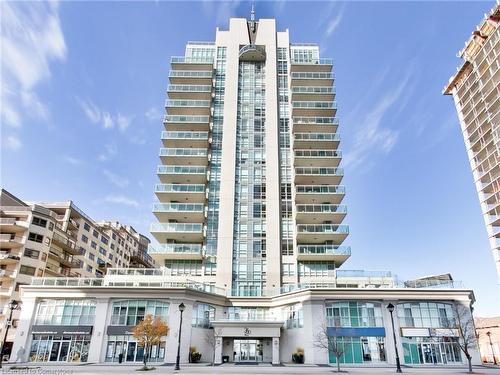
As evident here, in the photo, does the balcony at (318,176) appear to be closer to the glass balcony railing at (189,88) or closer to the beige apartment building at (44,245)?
the glass balcony railing at (189,88)

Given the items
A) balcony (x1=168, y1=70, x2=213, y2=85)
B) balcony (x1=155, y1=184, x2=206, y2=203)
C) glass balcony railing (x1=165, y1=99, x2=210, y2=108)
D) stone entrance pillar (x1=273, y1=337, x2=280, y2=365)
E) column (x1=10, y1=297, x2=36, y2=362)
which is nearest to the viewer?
column (x1=10, y1=297, x2=36, y2=362)

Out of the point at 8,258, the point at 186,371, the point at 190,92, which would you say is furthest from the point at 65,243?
the point at 186,371

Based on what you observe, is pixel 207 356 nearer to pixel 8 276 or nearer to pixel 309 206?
pixel 309 206

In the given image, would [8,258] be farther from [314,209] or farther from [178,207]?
[314,209]

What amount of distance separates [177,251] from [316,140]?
27.2 meters

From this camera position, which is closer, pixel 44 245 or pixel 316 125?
pixel 316 125

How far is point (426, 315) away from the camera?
37.7m

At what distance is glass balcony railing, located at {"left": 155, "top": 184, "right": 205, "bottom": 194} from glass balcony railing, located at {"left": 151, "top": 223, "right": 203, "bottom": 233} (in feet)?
17.7

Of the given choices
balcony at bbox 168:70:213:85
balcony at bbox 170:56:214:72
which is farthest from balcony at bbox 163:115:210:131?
balcony at bbox 170:56:214:72

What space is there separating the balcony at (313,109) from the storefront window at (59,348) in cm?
4400

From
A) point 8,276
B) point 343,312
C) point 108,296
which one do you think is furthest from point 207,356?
point 8,276

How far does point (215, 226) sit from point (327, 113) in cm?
2678

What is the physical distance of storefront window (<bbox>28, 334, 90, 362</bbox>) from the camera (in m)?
35.9

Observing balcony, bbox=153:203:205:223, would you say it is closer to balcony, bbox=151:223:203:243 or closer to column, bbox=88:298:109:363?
balcony, bbox=151:223:203:243
